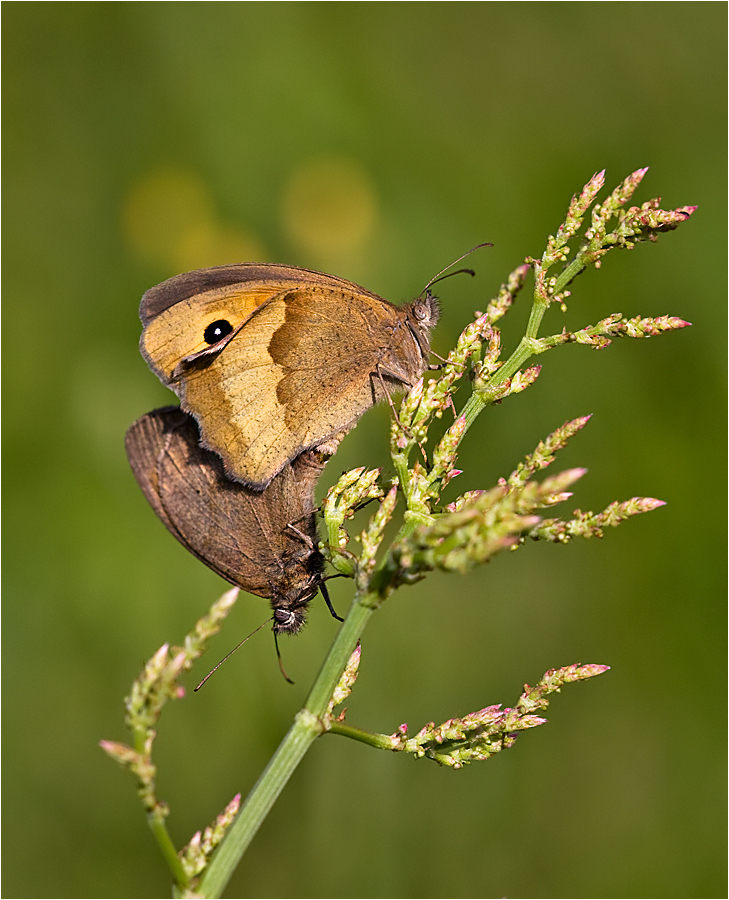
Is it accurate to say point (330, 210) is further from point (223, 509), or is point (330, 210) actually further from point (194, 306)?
point (223, 509)

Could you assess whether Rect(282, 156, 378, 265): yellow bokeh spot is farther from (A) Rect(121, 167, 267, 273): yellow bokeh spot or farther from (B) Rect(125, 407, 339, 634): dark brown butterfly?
(B) Rect(125, 407, 339, 634): dark brown butterfly

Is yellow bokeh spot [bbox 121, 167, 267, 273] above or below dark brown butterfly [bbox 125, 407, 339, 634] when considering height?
above

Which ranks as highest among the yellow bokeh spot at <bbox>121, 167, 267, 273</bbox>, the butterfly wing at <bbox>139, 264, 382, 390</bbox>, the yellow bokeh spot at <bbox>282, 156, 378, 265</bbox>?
the yellow bokeh spot at <bbox>121, 167, 267, 273</bbox>

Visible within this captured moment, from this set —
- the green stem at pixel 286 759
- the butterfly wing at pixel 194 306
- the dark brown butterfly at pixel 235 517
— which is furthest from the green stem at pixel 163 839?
the butterfly wing at pixel 194 306

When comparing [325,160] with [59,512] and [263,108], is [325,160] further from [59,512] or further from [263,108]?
[59,512]

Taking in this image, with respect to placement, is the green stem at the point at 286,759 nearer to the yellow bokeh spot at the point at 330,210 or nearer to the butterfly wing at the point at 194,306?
the butterfly wing at the point at 194,306

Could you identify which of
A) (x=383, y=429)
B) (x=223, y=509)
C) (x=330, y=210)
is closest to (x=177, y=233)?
(x=330, y=210)

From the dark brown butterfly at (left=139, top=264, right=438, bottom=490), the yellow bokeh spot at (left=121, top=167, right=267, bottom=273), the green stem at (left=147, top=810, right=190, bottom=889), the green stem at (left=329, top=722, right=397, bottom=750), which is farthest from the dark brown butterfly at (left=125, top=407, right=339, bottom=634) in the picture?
the yellow bokeh spot at (left=121, top=167, right=267, bottom=273)

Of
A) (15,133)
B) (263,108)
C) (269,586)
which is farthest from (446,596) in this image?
(15,133)
